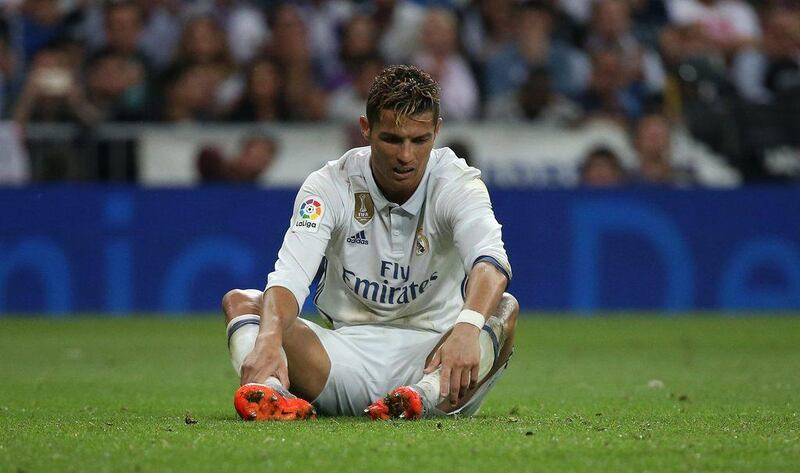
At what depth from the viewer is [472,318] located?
507 centimetres

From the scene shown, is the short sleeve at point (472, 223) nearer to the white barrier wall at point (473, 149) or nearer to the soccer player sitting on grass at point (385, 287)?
the soccer player sitting on grass at point (385, 287)

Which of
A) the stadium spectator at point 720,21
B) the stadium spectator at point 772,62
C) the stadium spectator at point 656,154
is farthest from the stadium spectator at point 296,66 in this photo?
the stadium spectator at point 772,62

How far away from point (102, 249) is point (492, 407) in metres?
7.66

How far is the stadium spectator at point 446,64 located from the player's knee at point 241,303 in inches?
351

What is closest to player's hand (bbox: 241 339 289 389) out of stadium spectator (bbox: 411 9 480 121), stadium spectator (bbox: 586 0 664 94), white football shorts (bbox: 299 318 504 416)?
white football shorts (bbox: 299 318 504 416)

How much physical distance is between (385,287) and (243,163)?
8161mm

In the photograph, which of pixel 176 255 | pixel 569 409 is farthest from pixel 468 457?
pixel 176 255

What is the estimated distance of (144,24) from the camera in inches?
564

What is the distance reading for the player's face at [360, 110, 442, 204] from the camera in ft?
17.3

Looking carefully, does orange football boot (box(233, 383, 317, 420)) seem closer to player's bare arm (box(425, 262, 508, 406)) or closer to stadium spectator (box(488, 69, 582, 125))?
player's bare arm (box(425, 262, 508, 406))

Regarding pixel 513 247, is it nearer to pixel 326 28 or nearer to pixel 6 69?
pixel 326 28

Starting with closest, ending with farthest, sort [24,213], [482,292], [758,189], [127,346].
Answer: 1. [482,292]
2. [127,346]
3. [24,213]
4. [758,189]

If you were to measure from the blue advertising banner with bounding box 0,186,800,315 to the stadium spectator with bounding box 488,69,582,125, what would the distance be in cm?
108

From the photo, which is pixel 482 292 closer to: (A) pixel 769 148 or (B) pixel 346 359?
(B) pixel 346 359
